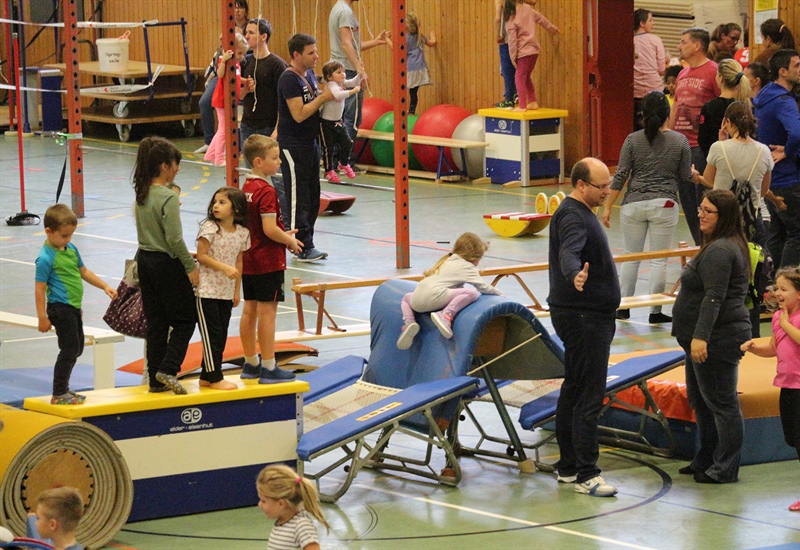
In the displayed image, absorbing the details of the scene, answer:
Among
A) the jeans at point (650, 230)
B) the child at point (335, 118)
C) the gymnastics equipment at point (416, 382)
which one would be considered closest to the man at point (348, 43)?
the child at point (335, 118)

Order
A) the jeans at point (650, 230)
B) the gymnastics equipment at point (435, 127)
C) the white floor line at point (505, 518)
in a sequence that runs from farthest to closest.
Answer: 1. the gymnastics equipment at point (435, 127)
2. the jeans at point (650, 230)
3. the white floor line at point (505, 518)

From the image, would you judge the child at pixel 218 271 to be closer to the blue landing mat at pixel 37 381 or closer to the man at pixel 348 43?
the blue landing mat at pixel 37 381

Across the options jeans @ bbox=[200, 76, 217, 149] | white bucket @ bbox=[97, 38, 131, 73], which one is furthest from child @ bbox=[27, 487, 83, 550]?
white bucket @ bbox=[97, 38, 131, 73]

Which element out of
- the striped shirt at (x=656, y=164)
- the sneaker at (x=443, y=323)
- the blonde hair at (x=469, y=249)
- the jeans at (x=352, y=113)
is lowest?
the sneaker at (x=443, y=323)

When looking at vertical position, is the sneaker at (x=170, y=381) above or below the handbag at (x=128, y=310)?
below

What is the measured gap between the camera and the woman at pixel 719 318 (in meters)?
6.49

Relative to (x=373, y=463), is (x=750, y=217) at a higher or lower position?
higher

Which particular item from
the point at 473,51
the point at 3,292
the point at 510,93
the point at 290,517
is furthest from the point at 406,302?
the point at 473,51

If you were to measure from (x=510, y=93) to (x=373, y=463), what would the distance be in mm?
11620

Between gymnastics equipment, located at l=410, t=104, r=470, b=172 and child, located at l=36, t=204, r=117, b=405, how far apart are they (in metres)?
12.2

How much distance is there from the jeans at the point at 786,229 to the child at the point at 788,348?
386 centimetres

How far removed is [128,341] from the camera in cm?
991

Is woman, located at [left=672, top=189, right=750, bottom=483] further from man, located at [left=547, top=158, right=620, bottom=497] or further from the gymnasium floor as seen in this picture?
man, located at [left=547, top=158, right=620, bottom=497]

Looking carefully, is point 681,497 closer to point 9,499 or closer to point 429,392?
point 429,392
